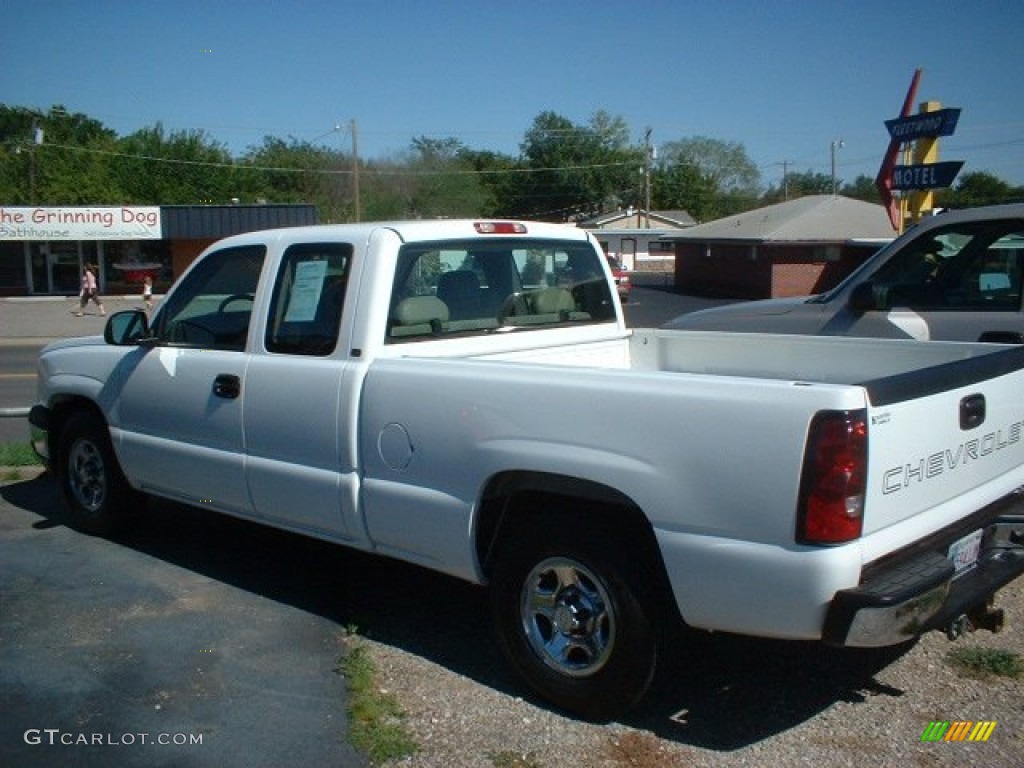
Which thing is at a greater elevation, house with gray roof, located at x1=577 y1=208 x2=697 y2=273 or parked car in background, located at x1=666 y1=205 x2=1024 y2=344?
house with gray roof, located at x1=577 y1=208 x2=697 y2=273

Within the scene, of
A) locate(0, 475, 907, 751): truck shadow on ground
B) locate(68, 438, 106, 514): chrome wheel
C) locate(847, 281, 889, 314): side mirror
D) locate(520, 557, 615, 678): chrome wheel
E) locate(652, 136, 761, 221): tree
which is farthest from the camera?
locate(652, 136, 761, 221): tree

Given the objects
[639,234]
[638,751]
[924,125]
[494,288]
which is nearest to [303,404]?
[494,288]

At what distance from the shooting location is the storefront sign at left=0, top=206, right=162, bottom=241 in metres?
41.5

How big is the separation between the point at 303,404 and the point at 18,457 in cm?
512

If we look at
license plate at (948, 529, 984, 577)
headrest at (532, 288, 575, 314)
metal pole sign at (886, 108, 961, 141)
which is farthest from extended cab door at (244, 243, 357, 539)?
metal pole sign at (886, 108, 961, 141)

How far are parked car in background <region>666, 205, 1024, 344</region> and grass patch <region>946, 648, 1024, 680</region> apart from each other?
2213 mm

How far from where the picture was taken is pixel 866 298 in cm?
674

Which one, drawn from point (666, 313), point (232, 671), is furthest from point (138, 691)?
point (666, 313)

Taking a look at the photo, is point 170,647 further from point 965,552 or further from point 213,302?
point 965,552

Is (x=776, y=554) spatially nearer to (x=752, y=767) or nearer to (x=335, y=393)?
(x=752, y=767)

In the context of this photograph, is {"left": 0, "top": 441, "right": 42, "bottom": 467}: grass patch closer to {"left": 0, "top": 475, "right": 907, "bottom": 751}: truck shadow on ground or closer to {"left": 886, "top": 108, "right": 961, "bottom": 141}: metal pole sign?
{"left": 0, "top": 475, "right": 907, "bottom": 751}: truck shadow on ground

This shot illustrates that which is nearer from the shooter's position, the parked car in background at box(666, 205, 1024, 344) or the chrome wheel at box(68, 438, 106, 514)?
the parked car in background at box(666, 205, 1024, 344)

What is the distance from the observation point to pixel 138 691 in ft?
14.3

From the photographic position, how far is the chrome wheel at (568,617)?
3965 mm
